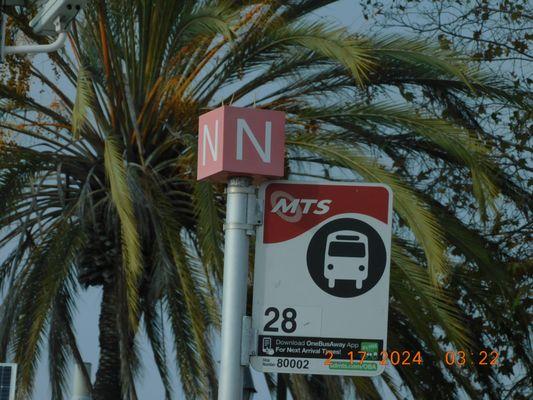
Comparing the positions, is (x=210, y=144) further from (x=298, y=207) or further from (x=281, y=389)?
(x=281, y=389)

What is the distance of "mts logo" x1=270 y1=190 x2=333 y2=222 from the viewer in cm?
451

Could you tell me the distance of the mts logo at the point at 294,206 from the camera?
4508 millimetres

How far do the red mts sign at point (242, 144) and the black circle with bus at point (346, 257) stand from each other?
313mm

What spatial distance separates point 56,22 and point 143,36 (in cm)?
534

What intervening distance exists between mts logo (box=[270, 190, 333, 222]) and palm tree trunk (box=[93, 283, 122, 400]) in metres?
8.16

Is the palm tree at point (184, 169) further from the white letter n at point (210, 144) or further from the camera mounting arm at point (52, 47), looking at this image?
the white letter n at point (210, 144)

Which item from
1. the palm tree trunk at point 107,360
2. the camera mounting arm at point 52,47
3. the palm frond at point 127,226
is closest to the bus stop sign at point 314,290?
the camera mounting arm at point 52,47

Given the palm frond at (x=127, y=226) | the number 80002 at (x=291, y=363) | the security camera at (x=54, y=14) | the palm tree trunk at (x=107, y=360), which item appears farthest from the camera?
Result: the palm tree trunk at (x=107, y=360)

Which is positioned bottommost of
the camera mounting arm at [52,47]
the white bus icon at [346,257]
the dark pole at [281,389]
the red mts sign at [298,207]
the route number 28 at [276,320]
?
the dark pole at [281,389]

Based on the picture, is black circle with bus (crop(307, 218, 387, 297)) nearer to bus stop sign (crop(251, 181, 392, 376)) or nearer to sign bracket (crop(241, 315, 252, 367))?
bus stop sign (crop(251, 181, 392, 376))

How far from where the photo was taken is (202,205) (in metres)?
11.0

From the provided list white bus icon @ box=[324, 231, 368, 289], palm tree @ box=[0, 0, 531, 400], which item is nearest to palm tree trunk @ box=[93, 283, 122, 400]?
palm tree @ box=[0, 0, 531, 400]
